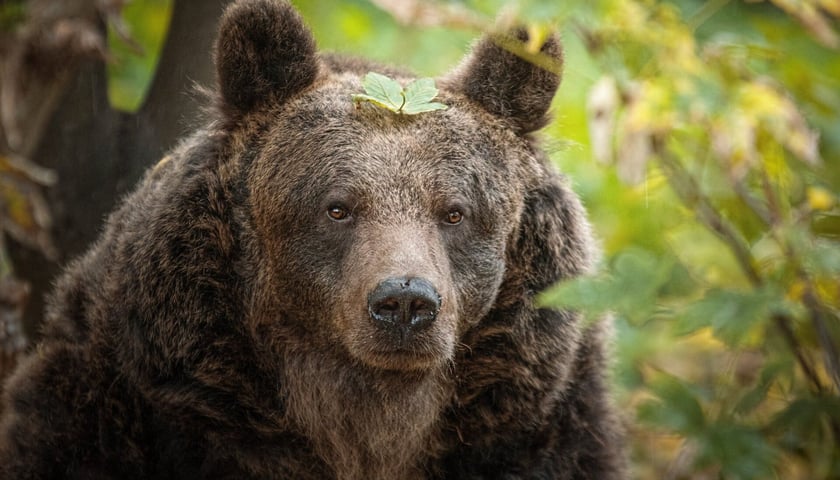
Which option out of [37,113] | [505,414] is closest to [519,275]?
[505,414]

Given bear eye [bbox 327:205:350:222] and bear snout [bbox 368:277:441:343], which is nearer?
bear snout [bbox 368:277:441:343]

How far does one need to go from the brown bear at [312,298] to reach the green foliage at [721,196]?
0.97 feet

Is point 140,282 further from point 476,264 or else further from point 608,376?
point 608,376

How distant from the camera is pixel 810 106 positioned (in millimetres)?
4727

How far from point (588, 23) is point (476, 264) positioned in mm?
1010

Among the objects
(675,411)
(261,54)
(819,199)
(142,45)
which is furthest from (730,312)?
(142,45)

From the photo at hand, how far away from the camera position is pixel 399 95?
4012 mm

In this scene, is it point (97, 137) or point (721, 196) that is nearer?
point (721, 196)

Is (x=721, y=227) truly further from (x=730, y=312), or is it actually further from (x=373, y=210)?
(x=373, y=210)

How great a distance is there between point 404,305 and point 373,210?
470mm

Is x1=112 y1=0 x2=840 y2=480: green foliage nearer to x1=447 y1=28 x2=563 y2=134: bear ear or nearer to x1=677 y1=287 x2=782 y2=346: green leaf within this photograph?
x1=677 y1=287 x2=782 y2=346: green leaf

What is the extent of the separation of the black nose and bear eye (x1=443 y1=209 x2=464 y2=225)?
1.59 ft

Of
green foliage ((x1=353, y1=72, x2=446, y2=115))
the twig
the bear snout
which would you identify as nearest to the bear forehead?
green foliage ((x1=353, y1=72, x2=446, y2=115))

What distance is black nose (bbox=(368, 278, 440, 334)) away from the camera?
366 cm
